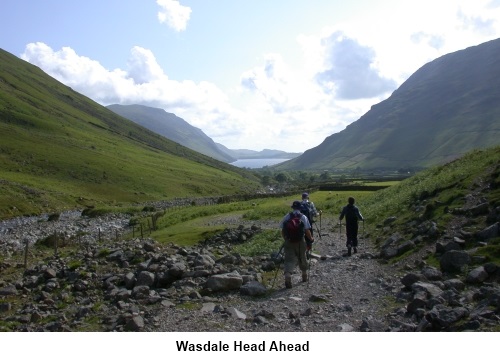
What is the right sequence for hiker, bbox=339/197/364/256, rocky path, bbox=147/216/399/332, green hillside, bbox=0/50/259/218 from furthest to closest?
green hillside, bbox=0/50/259/218 → hiker, bbox=339/197/364/256 → rocky path, bbox=147/216/399/332

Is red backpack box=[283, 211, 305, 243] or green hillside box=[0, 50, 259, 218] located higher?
green hillside box=[0, 50, 259, 218]

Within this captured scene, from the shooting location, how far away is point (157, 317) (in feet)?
50.9

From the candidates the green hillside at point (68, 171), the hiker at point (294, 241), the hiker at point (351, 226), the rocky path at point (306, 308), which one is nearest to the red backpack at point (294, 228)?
the hiker at point (294, 241)

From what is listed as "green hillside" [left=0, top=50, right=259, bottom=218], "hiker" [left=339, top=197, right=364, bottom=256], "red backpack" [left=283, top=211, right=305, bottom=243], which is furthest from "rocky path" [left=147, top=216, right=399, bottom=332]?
"green hillside" [left=0, top=50, right=259, bottom=218]

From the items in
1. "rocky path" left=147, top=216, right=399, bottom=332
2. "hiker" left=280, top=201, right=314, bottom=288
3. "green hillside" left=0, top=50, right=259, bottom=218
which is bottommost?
"rocky path" left=147, top=216, right=399, bottom=332

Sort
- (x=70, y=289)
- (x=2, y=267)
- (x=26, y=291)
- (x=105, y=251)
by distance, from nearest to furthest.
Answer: (x=70, y=289), (x=26, y=291), (x=105, y=251), (x=2, y=267)

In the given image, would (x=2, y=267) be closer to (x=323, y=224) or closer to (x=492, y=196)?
(x=323, y=224)

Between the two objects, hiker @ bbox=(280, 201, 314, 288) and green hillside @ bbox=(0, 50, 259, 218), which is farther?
green hillside @ bbox=(0, 50, 259, 218)

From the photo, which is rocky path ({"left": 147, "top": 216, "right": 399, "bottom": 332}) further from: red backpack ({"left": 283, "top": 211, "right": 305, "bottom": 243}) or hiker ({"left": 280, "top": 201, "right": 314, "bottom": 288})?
red backpack ({"left": 283, "top": 211, "right": 305, "bottom": 243})

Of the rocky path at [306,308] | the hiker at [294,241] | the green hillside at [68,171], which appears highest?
the green hillside at [68,171]

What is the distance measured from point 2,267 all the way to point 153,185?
338 feet

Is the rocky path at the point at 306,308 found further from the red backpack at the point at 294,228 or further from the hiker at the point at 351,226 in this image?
the hiker at the point at 351,226

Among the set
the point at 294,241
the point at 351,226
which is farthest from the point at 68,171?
the point at 294,241

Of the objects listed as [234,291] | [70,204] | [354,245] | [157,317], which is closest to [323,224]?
[354,245]
